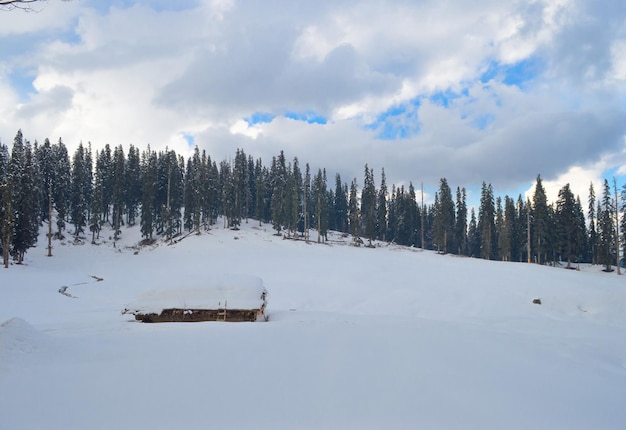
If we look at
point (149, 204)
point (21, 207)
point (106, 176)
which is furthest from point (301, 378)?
point (106, 176)

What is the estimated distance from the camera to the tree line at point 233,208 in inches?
2277

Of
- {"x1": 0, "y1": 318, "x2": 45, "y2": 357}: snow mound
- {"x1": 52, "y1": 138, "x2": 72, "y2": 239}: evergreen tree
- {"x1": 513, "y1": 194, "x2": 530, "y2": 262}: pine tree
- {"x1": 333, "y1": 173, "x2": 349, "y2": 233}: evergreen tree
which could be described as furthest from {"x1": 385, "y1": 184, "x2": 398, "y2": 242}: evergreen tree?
{"x1": 0, "y1": 318, "x2": 45, "y2": 357}: snow mound

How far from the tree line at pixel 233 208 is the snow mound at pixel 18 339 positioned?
42129mm

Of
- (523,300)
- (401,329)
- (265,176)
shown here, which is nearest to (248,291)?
(401,329)

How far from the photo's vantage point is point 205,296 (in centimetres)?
1351

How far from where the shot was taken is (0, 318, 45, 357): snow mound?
6298 mm

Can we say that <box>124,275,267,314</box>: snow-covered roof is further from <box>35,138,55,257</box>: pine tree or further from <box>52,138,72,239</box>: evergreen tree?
<box>35,138,55,257</box>: pine tree

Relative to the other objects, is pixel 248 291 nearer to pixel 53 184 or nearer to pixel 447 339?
pixel 447 339

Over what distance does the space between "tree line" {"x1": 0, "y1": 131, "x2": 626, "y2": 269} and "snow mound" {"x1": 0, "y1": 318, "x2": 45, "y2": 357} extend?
138 ft

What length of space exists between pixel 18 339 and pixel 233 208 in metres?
65.9

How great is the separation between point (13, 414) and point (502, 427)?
21.1 ft

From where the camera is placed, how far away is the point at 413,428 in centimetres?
490

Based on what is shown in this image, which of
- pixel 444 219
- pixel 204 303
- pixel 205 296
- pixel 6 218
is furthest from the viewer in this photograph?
pixel 444 219

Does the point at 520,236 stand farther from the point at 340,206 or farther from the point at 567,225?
the point at 340,206
